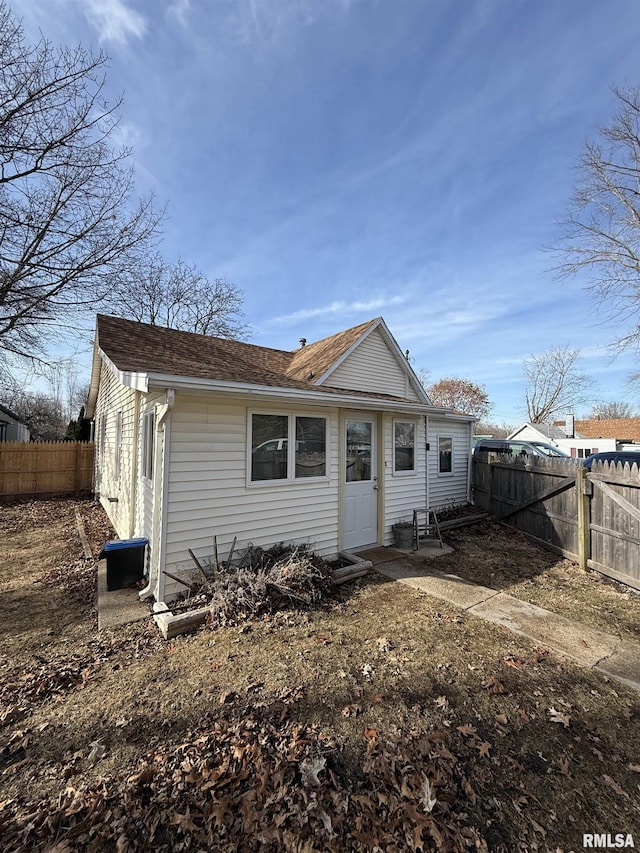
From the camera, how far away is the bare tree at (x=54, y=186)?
24.0 ft

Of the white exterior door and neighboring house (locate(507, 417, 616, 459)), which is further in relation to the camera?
neighboring house (locate(507, 417, 616, 459))

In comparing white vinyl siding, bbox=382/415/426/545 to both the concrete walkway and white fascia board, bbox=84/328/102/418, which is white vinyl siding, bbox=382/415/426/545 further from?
white fascia board, bbox=84/328/102/418

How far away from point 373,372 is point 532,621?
6260 millimetres

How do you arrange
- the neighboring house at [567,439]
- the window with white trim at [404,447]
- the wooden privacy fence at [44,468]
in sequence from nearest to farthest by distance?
the window with white trim at [404,447] < the wooden privacy fence at [44,468] < the neighboring house at [567,439]

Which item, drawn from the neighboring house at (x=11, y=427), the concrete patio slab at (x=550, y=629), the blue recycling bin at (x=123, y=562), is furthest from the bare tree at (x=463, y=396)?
the blue recycling bin at (x=123, y=562)

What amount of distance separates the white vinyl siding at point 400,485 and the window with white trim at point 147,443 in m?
4.32

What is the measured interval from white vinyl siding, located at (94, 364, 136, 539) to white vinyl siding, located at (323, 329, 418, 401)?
14.4 ft

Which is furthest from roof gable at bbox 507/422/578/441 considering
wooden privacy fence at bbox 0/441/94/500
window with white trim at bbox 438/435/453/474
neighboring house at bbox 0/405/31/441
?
neighboring house at bbox 0/405/31/441

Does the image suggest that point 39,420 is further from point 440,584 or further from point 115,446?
point 440,584

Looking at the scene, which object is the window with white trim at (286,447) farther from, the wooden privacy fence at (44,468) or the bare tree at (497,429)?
the bare tree at (497,429)

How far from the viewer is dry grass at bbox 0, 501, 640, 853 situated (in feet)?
6.79

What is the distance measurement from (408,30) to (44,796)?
33.5ft

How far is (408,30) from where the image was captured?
591 centimetres

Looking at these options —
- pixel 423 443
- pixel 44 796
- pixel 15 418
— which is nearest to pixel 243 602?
pixel 44 796
